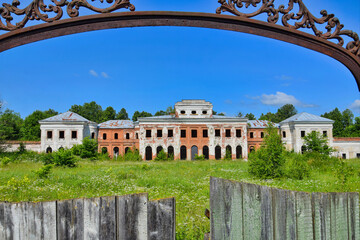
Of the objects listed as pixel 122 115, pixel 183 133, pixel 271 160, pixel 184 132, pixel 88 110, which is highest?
pixel 88 110

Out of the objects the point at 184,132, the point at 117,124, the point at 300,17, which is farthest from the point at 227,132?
the point at 300,17

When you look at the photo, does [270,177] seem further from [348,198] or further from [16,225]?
[16,225]

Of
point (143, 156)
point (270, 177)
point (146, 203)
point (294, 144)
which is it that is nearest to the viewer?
point (146, 203)

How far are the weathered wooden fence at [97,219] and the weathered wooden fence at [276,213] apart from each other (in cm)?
39

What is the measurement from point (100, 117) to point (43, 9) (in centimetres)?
5645

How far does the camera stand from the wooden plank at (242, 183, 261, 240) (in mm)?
1823

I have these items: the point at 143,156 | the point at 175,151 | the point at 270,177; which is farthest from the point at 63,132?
the point at 270,177

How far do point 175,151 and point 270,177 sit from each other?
2048cm

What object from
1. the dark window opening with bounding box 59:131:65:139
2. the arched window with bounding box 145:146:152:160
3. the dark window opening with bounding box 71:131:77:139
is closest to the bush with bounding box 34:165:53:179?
the dark window opening with bounding box 71:131:77:139

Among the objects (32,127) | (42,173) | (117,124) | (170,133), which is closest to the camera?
(42,173)

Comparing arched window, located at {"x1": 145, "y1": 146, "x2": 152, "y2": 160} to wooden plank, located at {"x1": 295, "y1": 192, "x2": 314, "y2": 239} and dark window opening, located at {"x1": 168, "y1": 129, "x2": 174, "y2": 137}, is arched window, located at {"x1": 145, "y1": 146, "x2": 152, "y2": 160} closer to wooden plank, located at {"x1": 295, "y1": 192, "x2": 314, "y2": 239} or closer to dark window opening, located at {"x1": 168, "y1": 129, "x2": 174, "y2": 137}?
dark window opening, located at {"x1": 168, "y1": 129, "x2": 174, "y2": 137}

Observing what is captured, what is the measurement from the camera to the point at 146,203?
1773mm

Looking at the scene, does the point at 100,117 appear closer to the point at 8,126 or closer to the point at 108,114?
the point at 108,114

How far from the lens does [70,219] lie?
5.83ft
